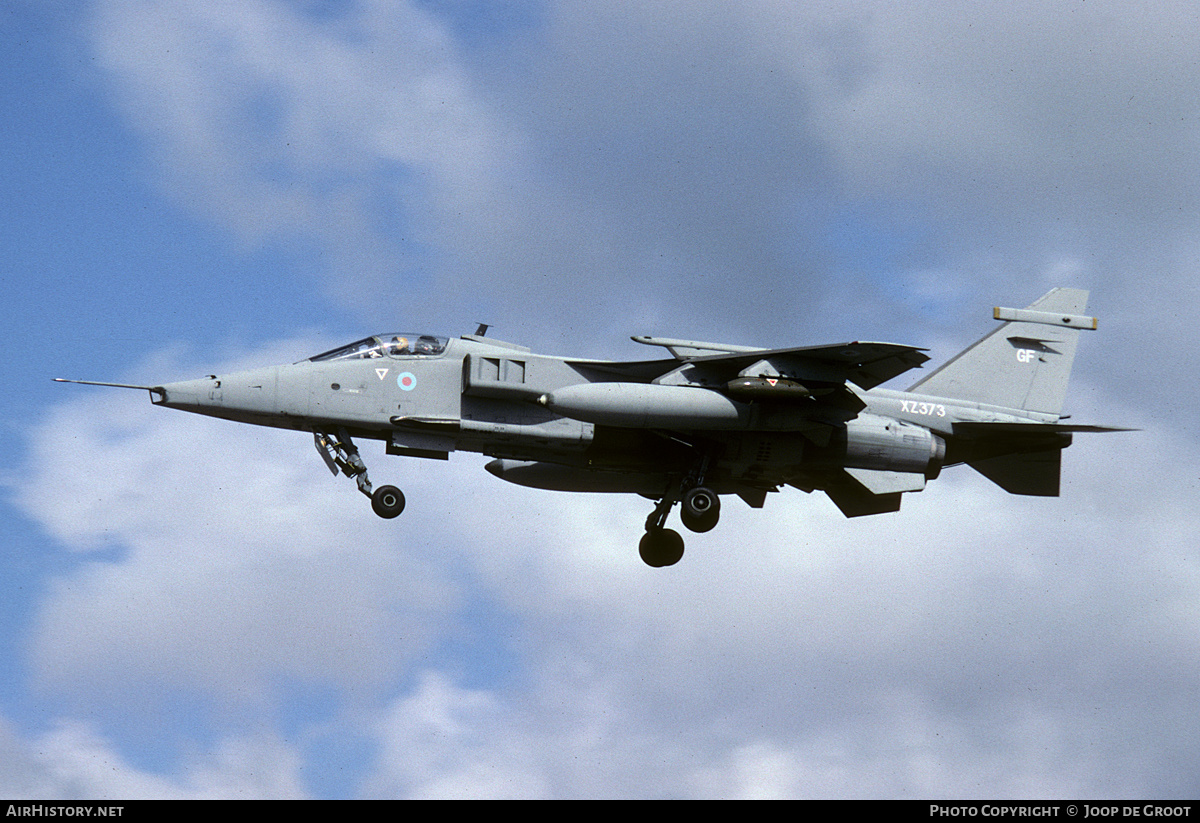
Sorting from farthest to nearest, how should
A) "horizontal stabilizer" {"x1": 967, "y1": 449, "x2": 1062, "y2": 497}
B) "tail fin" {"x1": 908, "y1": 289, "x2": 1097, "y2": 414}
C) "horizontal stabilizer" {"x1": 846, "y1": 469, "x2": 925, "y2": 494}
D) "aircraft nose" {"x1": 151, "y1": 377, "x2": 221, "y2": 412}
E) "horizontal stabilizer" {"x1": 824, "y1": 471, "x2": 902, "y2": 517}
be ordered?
1. "tail fin" {"x1": 908, "y1": 289, "x2": 1097, "y2": 414}
2. "horizontal stabilizer" {"x1": 967, "y1": 449, "x2": 1062, "y2": 497}
3. "horizontal stabilizer" {"x1": 824, "y1": 471, "x2": 902, "y2": 517}
4. "horizontal stabilizer" {"x1": 846, "y1": 469, "x2": 925, "y2": 494}
5. "aircraft nose" {"x1": 151, "y1": 377, "x2": 221, "y2": 412}

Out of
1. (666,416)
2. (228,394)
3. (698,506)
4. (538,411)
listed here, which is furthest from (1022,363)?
(228,394)

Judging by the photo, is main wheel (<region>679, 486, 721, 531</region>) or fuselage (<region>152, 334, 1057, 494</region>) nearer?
fuselage (<region>152, 334, 1057, 494</region>)

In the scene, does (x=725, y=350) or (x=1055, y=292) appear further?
(x=1055, y=292)

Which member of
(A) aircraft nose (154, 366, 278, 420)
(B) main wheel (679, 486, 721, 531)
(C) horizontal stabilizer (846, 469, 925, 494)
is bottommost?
(B) main wheel (679, 486, 721, 531)

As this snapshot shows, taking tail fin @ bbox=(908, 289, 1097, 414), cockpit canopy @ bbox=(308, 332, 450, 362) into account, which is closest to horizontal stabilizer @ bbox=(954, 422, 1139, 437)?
tail fin @ bbox=(908, 289, 1097, 414)

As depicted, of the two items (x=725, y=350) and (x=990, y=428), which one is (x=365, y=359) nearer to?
(x=725, y=350)

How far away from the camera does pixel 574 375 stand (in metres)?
23.6

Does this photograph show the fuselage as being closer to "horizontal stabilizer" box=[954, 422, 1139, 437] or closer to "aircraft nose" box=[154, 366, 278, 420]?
"aircraft nose" box=[154, 366, 278, 420]

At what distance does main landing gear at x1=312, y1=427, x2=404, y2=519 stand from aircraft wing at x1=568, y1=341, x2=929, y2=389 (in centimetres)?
381

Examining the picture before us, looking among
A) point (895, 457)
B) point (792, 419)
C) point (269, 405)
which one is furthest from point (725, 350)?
point (269, 405)

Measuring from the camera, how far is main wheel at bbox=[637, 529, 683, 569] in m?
26.4
